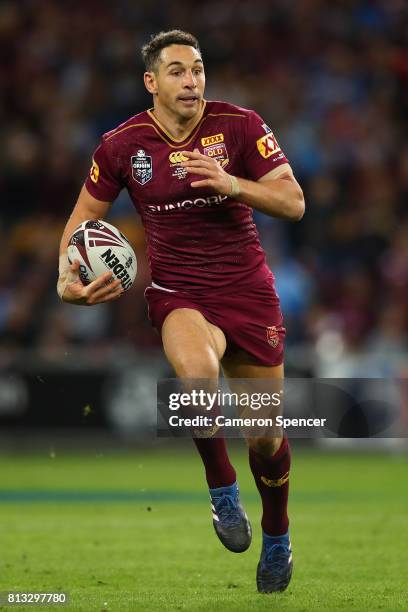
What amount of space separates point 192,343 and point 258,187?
0.78m

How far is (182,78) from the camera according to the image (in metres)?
6.12

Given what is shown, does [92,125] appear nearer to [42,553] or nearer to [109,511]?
[109,511]

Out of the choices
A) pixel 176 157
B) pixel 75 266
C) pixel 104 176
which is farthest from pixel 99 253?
pixel 176 157

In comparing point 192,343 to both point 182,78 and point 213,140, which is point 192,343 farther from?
point 182,78

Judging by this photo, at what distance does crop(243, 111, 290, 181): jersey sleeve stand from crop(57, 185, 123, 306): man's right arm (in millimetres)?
784

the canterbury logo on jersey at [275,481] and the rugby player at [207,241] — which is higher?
the rugby player at [207,241]

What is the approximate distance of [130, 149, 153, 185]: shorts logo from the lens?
20.4 feet

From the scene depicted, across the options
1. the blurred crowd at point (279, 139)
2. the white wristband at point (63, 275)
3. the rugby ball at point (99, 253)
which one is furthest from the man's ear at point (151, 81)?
the blurred crowd at point (279, 139)

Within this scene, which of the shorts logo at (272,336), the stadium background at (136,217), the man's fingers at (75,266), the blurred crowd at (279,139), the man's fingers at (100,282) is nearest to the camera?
the man's fingers at (100,282)

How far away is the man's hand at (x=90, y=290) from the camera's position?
19.6 ft

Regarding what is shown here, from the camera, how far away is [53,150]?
1547 centimetres

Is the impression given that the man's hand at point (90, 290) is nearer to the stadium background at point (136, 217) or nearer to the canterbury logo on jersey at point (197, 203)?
the canterbury logo on jersey at point (197, 203)

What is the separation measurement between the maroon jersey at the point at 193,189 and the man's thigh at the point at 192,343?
A: 0.68ft

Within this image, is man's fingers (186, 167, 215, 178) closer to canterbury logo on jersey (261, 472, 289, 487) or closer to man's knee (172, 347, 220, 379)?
man's knee (172, 347, 220, 379)
